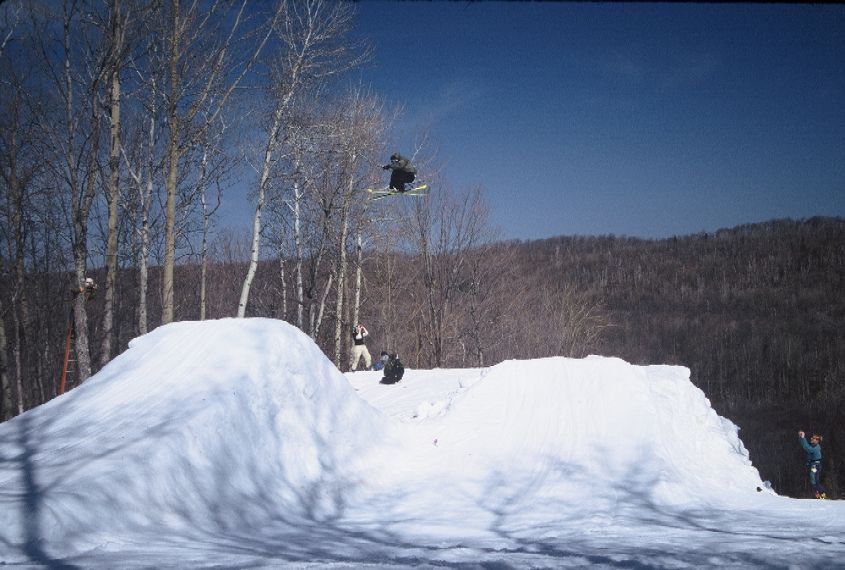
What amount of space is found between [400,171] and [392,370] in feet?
14.5

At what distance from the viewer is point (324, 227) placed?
19875mm

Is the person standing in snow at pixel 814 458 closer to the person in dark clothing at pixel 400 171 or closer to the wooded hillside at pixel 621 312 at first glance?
the wooded hillside at pixel 621 312

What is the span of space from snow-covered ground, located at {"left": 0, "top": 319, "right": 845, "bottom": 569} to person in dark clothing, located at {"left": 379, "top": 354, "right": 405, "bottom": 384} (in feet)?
9.67

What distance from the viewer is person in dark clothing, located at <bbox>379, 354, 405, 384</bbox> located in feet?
43.2

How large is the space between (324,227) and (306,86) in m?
6.58

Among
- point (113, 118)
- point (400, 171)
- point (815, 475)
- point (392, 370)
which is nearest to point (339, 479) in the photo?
point (392, 370)

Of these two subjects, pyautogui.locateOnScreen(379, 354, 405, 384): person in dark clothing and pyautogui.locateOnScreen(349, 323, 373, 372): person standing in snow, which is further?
pyautogui.locateOnScreen(349, 323, 373, 372): person standing in snow

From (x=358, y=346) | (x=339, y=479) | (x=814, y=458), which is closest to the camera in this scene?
(x=339, y=479)

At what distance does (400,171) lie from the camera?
40.1 ft

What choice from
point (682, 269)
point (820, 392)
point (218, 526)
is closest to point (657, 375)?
point (218, 526)

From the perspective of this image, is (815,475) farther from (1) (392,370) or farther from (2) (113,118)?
(2) (113,118)

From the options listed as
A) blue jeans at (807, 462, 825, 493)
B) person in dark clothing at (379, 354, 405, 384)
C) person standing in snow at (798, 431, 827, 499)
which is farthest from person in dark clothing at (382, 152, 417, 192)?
blue jeans at (807, 462, 825, 493)

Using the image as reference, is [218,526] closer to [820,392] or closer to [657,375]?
[657,375]

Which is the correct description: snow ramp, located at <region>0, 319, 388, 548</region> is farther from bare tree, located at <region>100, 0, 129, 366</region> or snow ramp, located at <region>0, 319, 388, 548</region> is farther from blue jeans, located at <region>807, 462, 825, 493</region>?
blue jeans, located at <region>807, 462, 825, 493</region>
